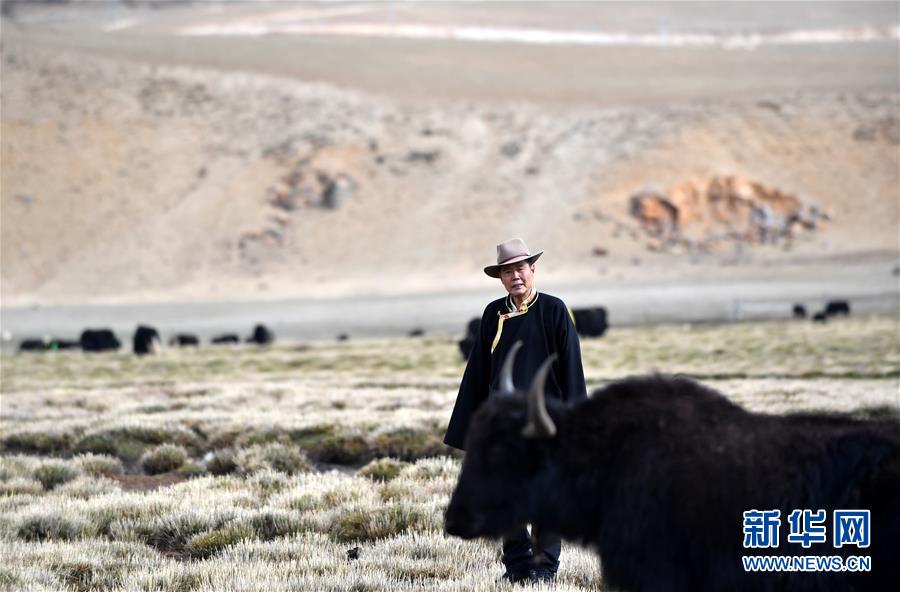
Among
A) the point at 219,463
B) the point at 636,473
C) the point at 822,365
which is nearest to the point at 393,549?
the point at 636,473

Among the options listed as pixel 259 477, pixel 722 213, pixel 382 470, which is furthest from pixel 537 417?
pixel 722 213

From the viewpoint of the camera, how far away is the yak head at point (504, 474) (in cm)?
491

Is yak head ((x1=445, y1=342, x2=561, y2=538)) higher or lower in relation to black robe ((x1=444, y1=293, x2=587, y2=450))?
lower

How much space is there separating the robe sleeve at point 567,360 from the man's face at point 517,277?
11.1 inches

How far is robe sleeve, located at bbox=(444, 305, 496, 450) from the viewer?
6.92 metres

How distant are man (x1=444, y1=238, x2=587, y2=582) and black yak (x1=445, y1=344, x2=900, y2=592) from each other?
159 cm

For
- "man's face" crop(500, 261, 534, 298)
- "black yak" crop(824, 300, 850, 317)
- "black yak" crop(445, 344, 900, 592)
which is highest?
"man's face" crop(500, 261, 534, 298)

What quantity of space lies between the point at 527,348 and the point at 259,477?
4.53m

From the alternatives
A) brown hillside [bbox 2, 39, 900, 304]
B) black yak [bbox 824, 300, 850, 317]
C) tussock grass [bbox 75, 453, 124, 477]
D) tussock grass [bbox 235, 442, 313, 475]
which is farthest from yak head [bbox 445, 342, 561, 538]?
brown hillside [bbox 2, 39, 900, 304]

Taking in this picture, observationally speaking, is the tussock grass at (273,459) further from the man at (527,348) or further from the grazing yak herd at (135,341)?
the grazing yak herd at (135,341)

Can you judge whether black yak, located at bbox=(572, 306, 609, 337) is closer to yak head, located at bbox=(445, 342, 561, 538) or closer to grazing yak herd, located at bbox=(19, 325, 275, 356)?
grazing yak herd, located at bbox=(19, 325, 275, 356)

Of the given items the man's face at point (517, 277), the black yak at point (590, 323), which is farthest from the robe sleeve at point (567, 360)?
the black yak at point (590, 323)

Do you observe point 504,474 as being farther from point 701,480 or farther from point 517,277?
point 517,277

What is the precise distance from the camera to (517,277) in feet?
22.2
